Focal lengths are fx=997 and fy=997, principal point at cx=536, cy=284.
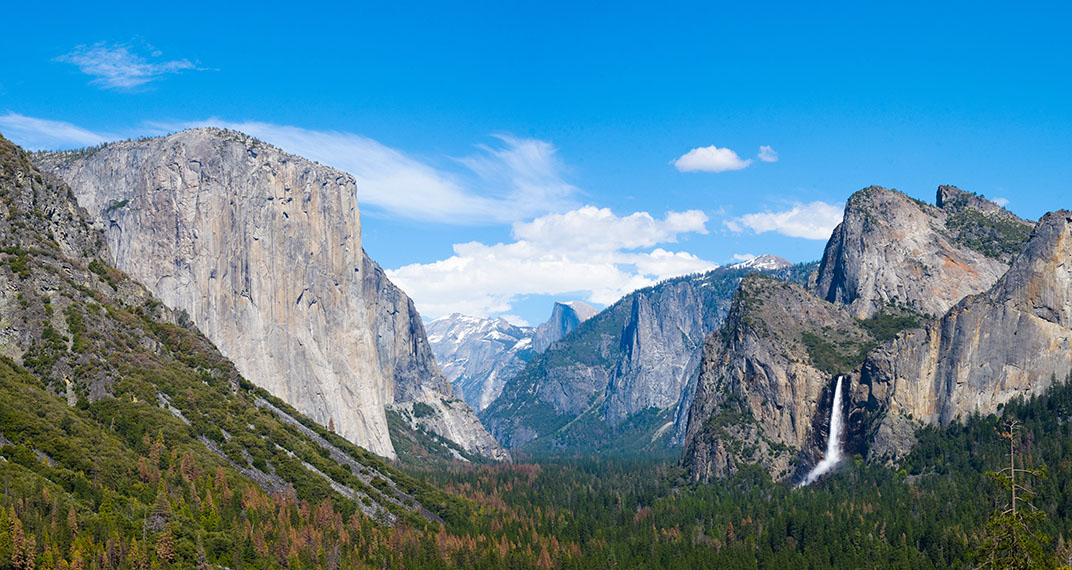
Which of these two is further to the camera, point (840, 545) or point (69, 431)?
point (840, 545)

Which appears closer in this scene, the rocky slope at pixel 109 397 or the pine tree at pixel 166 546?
the pine tree at pixel 166 546

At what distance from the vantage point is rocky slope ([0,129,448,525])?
117000 millimetres

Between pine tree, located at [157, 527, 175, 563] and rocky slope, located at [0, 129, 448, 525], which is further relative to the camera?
rocky slope, located at [0, 129, 448, 525]

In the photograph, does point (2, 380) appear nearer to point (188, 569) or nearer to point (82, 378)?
point (82, 378)

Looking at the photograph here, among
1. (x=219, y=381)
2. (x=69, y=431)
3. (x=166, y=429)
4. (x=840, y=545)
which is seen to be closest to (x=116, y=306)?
(x=219, y=381)

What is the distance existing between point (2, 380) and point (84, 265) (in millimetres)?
47504

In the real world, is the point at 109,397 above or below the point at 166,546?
above

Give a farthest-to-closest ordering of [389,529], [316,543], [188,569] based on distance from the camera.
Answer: [389,529]
[316,543]
[188,569]

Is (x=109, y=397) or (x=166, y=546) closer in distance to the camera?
(x=166, y=546)

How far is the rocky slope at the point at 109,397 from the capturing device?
117 m

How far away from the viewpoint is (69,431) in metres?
122

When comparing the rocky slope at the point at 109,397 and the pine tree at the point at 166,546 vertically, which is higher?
the rocky slope at the point at 109,397

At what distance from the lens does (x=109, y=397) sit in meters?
141

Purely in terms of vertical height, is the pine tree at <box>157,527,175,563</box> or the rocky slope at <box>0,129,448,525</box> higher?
the rocky slope at <box>0,129,448,525</box>
